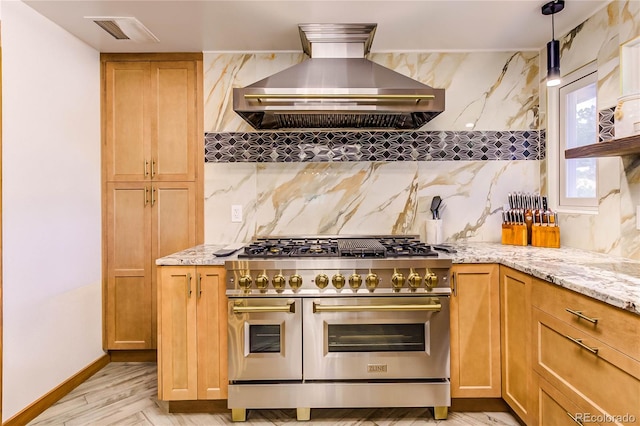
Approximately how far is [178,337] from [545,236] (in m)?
2.30

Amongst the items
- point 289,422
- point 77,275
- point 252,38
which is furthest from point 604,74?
point 77,275

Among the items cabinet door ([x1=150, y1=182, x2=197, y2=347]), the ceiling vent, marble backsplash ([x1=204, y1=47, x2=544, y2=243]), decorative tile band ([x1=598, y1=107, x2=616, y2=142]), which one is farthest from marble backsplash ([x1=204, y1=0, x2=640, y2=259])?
decorative tile band ([x1=598, y1=107, x2=616, y2=142])

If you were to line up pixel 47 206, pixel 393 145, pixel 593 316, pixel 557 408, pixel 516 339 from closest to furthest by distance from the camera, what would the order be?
pixel 593 316 < pixel 557 408 < pixel 516 339 < pixel 47 206 < pixel 393 145

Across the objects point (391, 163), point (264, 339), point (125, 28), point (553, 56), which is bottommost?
point (264, 339)

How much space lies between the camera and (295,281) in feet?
6.25

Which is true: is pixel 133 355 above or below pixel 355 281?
below

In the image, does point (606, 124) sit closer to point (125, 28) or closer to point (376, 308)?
point (376, 308)

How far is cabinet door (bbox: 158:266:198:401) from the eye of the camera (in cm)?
199

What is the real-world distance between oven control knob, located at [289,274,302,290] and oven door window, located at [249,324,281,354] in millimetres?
258

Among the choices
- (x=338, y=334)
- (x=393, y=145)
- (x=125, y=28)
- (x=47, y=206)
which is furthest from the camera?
(x=393, y=145)

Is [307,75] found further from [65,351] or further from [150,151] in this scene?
[65,351]

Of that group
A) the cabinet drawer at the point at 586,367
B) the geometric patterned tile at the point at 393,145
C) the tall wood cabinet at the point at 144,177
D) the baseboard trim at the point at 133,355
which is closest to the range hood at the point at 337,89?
the geometric patterned tile at the point at 393,145

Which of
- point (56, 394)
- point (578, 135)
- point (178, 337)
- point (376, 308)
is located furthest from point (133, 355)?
point (578, 135)

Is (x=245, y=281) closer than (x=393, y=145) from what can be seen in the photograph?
Yes
